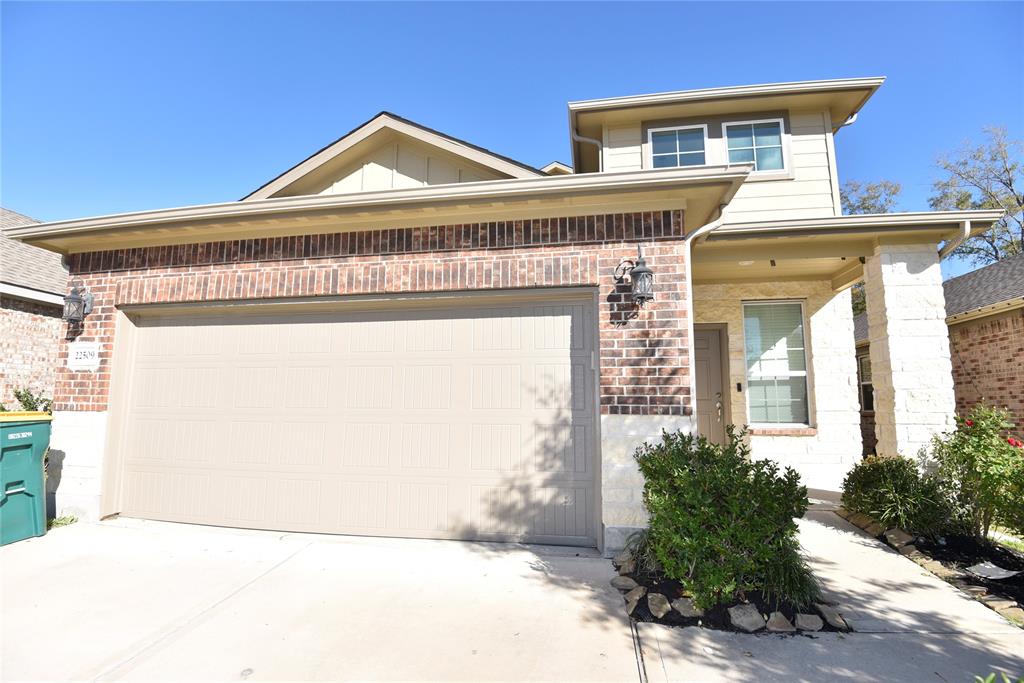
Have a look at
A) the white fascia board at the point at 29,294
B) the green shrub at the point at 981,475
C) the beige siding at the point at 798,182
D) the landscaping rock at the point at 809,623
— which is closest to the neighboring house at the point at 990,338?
the beige siding at the point at 798,182

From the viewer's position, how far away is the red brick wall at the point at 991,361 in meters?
7.20

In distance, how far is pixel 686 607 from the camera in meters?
3.18

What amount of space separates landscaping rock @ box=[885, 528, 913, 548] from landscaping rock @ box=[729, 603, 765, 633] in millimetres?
2436

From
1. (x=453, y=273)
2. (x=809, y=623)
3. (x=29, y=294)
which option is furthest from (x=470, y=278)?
(x=29, y=294)

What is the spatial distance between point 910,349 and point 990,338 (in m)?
4.11

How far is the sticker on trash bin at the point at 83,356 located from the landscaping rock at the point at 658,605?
625 cm

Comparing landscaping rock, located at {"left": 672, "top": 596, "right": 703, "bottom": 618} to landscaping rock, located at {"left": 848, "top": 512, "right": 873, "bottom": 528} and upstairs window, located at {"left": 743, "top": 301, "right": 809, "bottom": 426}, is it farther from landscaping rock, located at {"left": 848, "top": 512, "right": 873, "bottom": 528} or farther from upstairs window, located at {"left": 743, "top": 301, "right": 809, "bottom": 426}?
upstairs window, located at {"left": 743, "top": 301, "right": 809, "bottom": 426}

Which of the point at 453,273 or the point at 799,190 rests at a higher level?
the point at 799,190

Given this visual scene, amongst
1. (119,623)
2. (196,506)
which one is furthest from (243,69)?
(119,623)

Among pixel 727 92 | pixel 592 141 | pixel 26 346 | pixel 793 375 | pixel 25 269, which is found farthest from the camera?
pixel 25 269

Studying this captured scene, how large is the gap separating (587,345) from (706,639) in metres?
2.50

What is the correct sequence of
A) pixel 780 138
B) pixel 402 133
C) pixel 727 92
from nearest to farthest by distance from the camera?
pixel 402 133 < pixel 727 92 < pixel 780 138

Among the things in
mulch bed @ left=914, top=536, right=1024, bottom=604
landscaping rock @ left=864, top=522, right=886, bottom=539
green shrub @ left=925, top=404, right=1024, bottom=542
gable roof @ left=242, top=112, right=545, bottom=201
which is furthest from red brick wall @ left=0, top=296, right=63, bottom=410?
green shrub @ left=925, top=404, right=1024, bottom=542

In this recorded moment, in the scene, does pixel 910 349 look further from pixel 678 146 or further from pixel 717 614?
pixel 717 614
